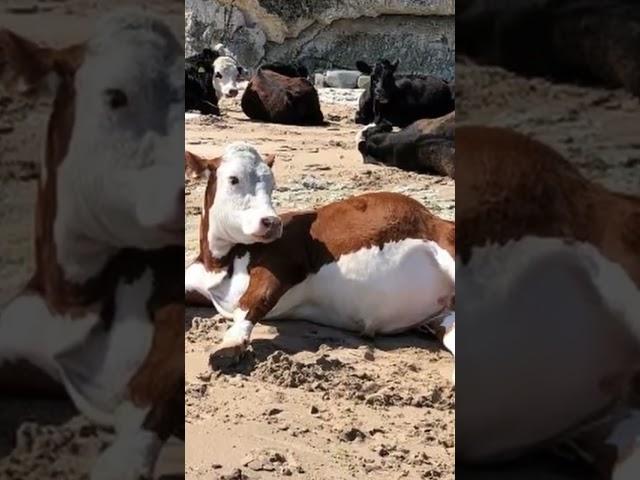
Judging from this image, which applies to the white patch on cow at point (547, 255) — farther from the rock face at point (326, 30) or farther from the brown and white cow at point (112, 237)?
the rock face at point (326, 30)

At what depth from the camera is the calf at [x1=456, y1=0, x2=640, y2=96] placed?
2.21 metres

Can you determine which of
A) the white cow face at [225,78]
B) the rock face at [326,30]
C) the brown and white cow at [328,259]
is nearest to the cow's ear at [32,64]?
the brown and white cow at [328,259]

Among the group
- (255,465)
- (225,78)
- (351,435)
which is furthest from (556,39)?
(225,78)

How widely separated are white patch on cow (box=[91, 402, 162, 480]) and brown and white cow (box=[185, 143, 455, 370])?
3338 mm

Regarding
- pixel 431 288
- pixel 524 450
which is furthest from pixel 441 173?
pixel 524 450

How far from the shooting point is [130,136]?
2283 mm

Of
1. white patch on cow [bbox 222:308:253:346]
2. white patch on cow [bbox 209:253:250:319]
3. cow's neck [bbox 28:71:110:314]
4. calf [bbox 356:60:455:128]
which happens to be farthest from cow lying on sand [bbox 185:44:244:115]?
cow's neck [bbox 28:71:110:314]

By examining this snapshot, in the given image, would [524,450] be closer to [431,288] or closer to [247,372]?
[247,372]

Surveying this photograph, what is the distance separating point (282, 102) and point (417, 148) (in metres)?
4.73

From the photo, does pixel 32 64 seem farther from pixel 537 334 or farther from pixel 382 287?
pixel 382 287

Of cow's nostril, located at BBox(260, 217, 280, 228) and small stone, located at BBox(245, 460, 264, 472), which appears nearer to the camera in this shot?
small stone, located at BBox(245, 460, 264, 472)

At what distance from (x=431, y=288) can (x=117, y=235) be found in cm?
364

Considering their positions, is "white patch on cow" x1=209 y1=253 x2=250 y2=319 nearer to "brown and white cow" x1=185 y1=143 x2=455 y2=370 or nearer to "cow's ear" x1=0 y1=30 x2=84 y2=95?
"brown and white cow" x1=185 y1=143 x2=455 y2=370

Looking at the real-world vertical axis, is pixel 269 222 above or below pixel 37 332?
below
